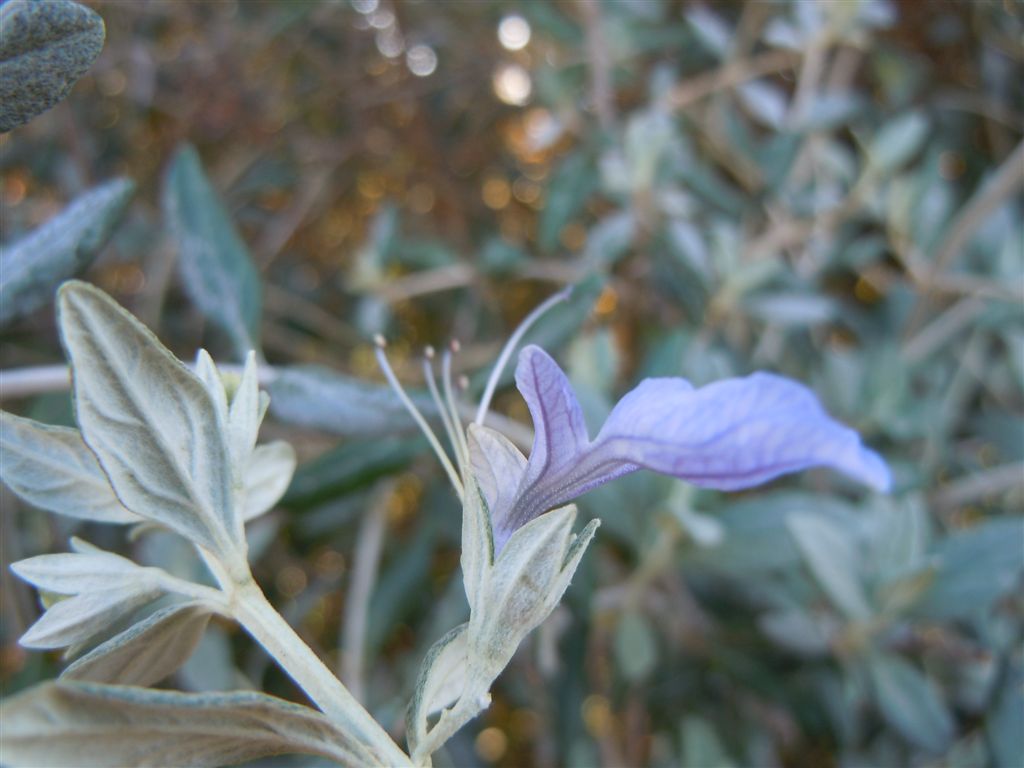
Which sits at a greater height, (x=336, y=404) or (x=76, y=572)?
(x=76, y=572)

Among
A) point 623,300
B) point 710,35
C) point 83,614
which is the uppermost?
point 83,614

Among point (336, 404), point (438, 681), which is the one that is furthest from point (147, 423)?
point (336, 404)

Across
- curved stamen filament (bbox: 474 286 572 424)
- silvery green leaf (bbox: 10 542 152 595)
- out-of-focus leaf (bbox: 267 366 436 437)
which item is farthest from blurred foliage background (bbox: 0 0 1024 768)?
silvery green leaf (bbox: 10 542 152 595)

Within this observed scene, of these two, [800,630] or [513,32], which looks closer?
[800,630]

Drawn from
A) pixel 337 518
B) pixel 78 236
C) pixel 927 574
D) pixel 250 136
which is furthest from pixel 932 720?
pixel 250 136

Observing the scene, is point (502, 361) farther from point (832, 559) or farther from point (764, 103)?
point (764, 103)

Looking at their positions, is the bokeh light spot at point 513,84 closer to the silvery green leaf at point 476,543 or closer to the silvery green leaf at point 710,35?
the silvery green leaf at point 710,35
